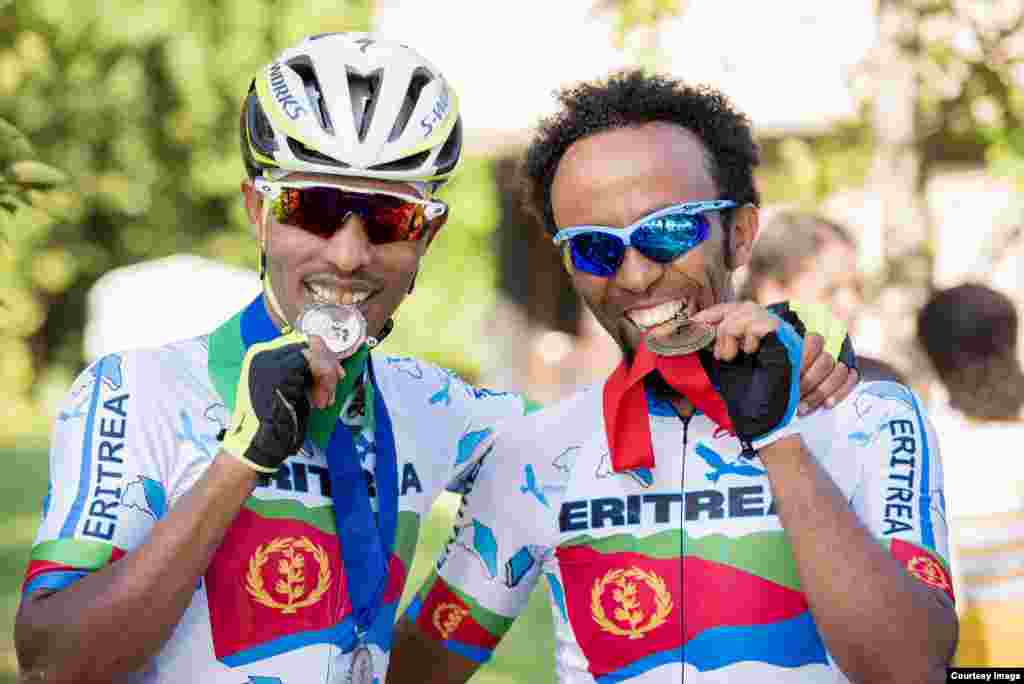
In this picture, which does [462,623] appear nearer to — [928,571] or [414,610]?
[414,610]

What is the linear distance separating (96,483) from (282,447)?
16.5 inches

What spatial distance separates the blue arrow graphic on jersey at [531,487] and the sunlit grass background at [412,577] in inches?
189

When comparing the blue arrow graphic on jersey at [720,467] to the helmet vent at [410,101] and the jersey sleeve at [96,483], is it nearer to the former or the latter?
the helmet vent at [410,101]

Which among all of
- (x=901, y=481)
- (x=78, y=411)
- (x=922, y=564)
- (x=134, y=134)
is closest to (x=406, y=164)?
(x=78, y=411)

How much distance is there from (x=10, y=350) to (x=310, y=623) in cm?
2235

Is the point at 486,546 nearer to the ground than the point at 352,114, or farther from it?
nearer to the ground

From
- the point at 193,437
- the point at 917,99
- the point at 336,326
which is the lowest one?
the point at 193,437

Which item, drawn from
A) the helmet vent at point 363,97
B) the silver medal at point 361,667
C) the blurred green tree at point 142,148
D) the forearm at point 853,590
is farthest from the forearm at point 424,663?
the blurred green tree at point 142,148

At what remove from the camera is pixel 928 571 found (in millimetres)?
3158

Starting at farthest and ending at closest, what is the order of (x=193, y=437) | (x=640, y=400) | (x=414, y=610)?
(x=414, y=610) → (x=640, y=400) → (x=193, y=437)

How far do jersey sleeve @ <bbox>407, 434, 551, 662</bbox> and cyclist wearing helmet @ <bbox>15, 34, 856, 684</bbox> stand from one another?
116mm

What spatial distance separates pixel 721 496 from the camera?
3424 millimetres

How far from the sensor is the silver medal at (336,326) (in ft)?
10.9

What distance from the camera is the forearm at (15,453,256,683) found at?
298 cm
